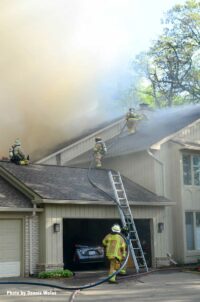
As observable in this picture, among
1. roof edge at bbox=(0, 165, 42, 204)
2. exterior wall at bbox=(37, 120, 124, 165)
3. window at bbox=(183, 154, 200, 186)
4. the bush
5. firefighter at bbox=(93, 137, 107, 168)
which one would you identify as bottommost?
the bush

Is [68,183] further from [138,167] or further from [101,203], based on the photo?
[138,167]

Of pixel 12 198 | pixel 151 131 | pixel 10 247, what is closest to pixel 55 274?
pixel 10 247

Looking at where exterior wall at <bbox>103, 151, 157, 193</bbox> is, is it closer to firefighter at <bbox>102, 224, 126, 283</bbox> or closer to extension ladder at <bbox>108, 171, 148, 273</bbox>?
extension ladder at <bbox>108, 171, 148, 273</bbox>

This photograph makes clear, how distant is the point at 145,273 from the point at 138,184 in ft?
16.1

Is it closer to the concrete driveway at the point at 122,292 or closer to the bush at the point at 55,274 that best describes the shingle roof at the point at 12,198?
the bush at the point at 55,274

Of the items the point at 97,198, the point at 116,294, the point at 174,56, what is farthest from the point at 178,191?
the point at 174,56

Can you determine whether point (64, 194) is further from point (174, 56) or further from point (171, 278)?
point (174, 56)

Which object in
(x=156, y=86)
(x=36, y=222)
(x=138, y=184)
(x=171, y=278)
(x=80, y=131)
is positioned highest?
(x=156, y=86)

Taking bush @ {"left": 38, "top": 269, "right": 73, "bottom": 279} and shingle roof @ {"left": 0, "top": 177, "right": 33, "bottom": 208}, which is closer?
bush @ {"left": 38, "top": 269, "right": 73, "bottom": 279}

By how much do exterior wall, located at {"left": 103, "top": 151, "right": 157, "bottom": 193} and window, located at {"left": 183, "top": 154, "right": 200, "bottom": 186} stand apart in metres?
1.32

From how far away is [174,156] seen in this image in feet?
59.7

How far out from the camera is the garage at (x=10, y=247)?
539 inches

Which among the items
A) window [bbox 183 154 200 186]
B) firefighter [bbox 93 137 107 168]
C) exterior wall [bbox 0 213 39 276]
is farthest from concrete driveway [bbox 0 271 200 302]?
firefighter [bbox 93 137 107 168]

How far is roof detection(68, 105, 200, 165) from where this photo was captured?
61.6 feet
